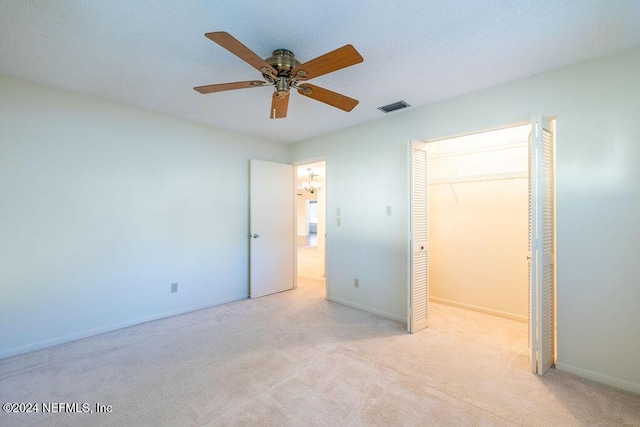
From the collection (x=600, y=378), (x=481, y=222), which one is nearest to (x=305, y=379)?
(x=600, y=378)


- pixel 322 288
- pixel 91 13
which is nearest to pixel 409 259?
pixel 322 288

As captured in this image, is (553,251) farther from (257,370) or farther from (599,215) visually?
(257,370)

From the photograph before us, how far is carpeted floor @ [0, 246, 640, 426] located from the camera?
1.74 m

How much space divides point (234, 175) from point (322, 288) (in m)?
2.37

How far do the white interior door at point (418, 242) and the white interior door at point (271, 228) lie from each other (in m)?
2.26

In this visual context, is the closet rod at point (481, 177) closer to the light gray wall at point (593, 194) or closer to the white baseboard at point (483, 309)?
the light gray wall at point (593, 194)

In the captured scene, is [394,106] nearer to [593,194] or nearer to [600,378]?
[593,194]

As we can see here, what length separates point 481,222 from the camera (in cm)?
366

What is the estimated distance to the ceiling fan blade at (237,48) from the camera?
1.37 m

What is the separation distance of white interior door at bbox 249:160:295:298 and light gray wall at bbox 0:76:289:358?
0.31 meters

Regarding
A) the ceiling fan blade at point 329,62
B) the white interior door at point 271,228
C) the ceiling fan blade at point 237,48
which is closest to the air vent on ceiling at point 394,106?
the ceiling fan blade at point 329,62

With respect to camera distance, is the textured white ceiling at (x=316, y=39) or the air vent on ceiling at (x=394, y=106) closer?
the textured white ceiling at (x=316, y=39)

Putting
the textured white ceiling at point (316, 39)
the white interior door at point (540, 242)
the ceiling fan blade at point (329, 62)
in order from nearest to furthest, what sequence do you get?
the ceiling fan blade at point (329, 62) → the textured white ceiling at point (316, 39) → the white interior door at point (540, 242)

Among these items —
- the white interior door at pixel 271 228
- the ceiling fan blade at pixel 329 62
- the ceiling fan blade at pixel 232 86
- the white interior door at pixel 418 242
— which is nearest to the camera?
the ceiling fan blade at pixel 329 62
